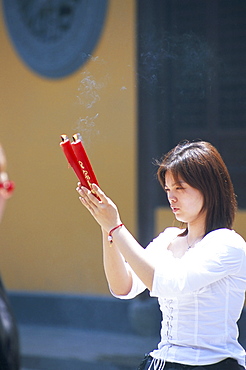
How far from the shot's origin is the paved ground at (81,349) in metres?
4.61

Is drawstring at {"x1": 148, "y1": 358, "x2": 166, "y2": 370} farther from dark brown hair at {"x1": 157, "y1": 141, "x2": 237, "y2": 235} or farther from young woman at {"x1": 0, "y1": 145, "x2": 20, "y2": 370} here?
young woman at {"x1": 0, "y1": 145, "x2": 20, "y2": 370}

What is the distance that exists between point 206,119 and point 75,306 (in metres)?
1.62

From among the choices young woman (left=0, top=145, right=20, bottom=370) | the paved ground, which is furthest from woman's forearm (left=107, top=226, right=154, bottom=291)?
the paved ground

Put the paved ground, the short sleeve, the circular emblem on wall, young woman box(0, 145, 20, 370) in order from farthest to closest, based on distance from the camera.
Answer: the circular emblem on wall, the paved ground, the short sleeve, young woman box(0, 145, 20, 370)

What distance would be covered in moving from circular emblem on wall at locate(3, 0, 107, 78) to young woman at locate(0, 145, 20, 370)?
142 inches

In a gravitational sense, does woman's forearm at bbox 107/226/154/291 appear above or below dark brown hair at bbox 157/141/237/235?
below

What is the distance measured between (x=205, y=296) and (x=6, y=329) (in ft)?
2.36

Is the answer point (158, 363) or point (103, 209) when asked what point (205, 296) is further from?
point (103, 209)

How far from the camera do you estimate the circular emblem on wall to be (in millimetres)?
4801

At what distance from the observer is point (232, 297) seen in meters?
1.84

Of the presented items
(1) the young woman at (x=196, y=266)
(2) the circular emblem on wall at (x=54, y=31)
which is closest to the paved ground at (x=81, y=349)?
(2) the circular emblem on wall at (x=54, y=31)

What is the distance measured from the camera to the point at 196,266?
5.88ft

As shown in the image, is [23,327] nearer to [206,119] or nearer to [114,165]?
[114,165]

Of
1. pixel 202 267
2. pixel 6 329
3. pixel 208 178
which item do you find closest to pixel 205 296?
pixel 202 267
